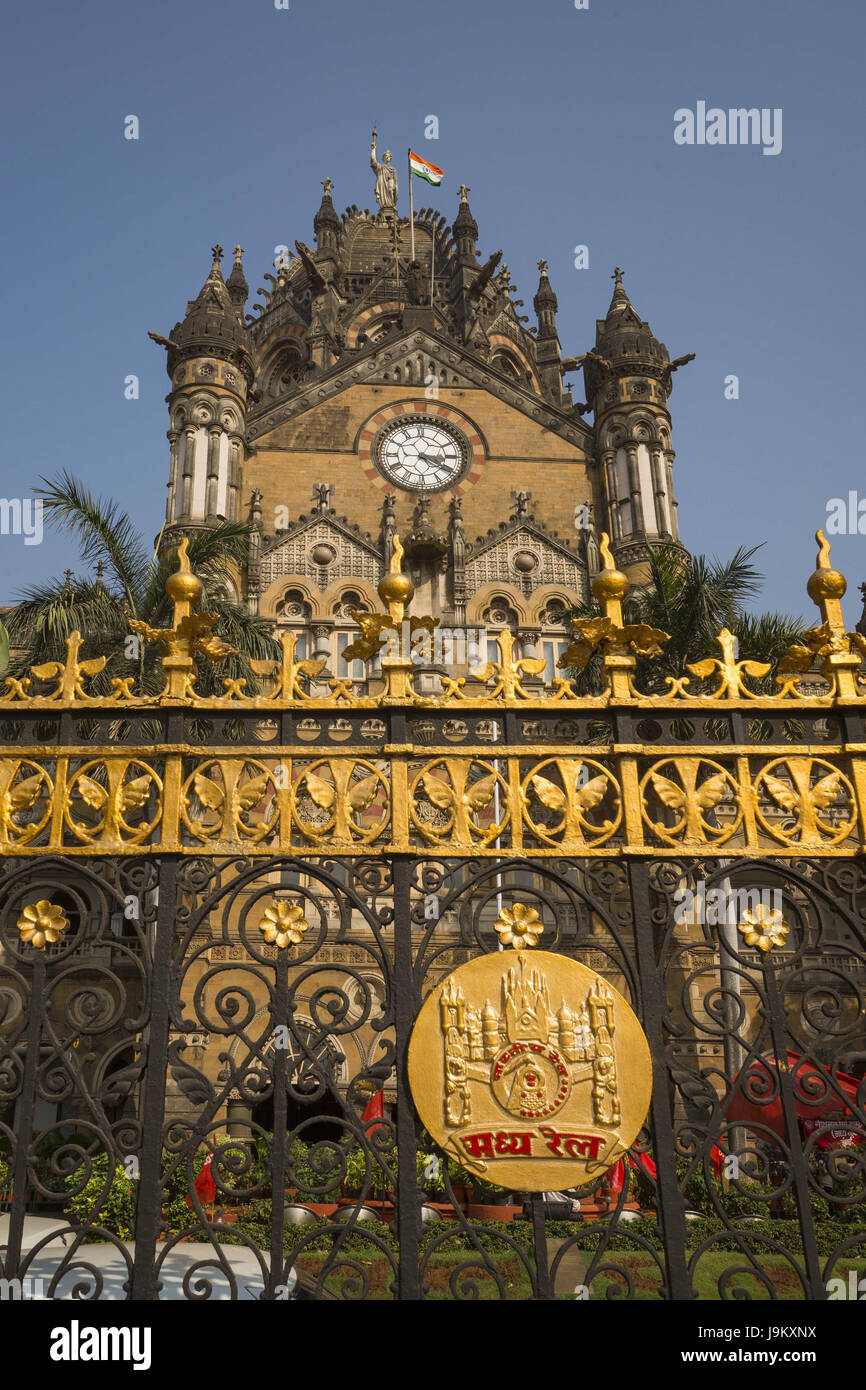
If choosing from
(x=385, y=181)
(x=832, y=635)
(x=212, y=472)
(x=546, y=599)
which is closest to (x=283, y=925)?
(x=832, y=635)

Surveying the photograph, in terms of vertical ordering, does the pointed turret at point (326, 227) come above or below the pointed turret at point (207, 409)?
A: above

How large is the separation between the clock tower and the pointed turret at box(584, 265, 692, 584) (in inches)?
1.6

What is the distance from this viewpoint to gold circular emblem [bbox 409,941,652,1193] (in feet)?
18.2

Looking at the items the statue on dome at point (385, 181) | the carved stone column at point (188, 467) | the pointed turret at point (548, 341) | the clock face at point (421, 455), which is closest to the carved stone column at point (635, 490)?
the clock face at point (421, 455)

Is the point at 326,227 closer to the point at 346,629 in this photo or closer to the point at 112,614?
the point at 346,629

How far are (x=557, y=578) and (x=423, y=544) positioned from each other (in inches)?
135

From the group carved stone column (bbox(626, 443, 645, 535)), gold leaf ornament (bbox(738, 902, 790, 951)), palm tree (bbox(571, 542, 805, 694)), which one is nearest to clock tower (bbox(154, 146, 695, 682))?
carved stone column (bbox(626, 443, 645, 535))

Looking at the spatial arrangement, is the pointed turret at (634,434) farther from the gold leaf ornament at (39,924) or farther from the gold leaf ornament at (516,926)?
the gold leaf ornament at (39,924)

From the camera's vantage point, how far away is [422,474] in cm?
2606

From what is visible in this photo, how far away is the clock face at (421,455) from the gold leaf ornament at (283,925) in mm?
20764

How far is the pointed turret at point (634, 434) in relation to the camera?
82.0 ft
